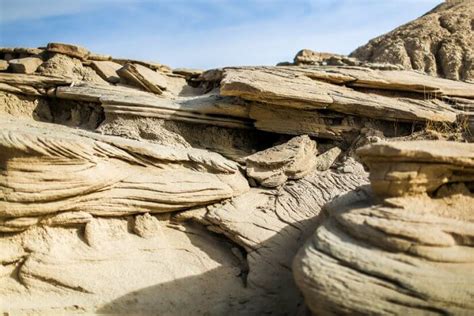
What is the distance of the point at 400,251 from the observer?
3621 mm

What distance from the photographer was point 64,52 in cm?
834

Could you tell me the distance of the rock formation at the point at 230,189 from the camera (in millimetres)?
3686

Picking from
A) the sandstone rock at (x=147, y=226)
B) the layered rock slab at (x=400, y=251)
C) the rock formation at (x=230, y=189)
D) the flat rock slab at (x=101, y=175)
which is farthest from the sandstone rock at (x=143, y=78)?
the layered rock slab at (x=400, y=251)

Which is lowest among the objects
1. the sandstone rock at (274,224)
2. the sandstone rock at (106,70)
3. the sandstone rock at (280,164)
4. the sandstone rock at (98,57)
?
the sandstone rock at (274,224)

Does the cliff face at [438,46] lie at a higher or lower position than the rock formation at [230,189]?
higher

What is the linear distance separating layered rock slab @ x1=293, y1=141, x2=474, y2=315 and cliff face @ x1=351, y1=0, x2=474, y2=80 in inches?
233

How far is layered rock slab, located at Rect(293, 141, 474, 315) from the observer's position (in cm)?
338

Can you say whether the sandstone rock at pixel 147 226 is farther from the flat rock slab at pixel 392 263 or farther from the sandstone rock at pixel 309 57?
the sandstone rock at pixel 309 57

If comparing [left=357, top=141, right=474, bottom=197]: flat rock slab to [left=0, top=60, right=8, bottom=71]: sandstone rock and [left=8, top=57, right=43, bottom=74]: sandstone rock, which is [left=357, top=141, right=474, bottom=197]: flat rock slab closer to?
[left=8, top=57, right=43, bottom=74]: sandstone rock

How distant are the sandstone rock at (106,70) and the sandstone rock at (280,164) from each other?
360 centimetres

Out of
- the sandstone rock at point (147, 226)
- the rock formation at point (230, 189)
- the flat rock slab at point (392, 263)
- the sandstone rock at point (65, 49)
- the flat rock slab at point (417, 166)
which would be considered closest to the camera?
the flat rock slab at point (392, 263)

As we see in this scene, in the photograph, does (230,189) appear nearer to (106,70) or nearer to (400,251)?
(400,251)

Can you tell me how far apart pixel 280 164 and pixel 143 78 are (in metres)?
3.34

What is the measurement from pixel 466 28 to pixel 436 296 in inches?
328
